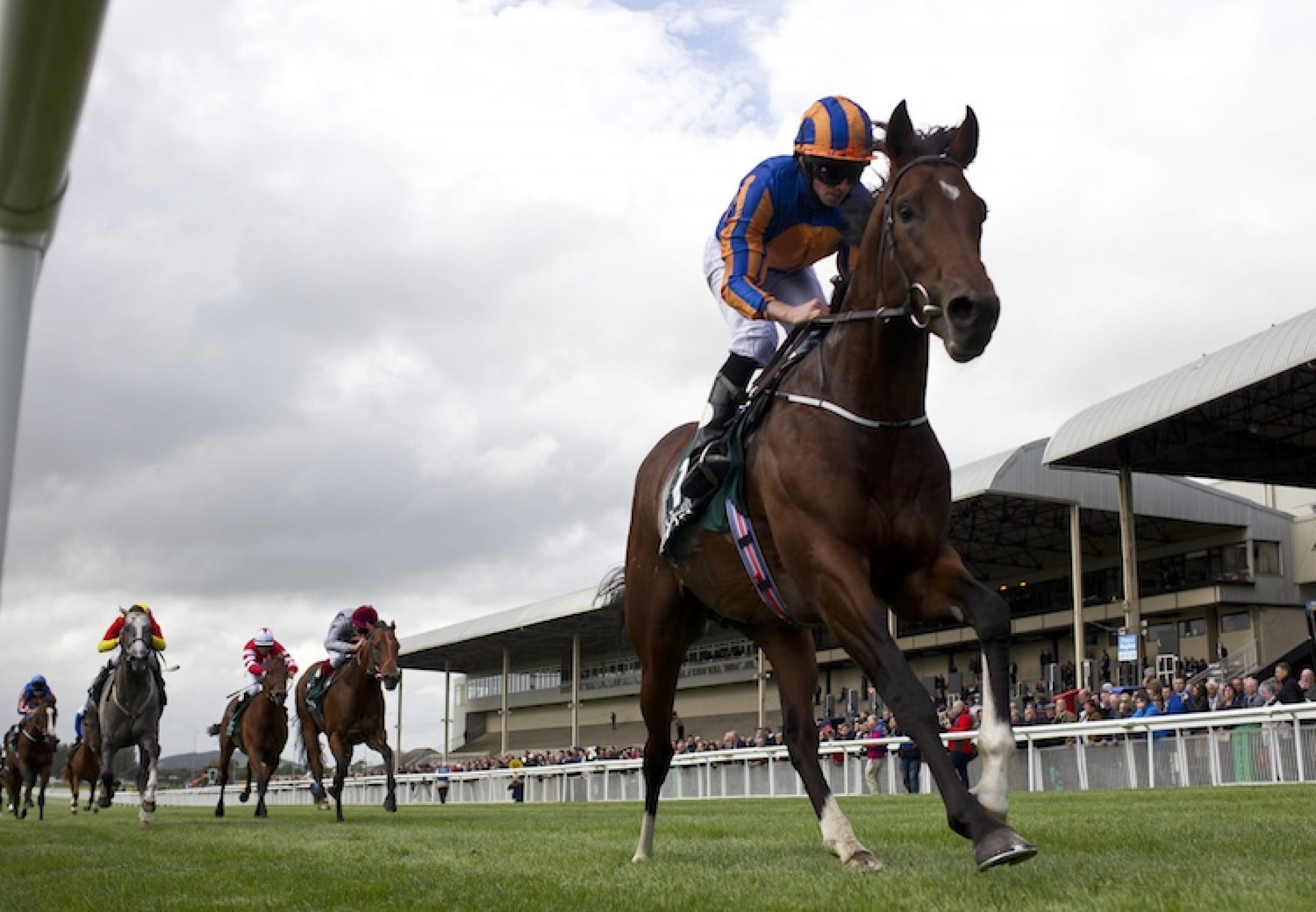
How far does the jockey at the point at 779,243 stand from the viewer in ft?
19.5

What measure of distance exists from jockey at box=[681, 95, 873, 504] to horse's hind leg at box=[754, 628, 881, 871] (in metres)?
0.89

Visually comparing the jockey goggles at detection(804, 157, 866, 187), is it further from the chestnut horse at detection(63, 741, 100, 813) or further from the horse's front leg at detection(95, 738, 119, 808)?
the chestnut horse at detection(63, 741, 100, 813)

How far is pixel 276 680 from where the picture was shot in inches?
667

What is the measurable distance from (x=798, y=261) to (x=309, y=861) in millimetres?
3891

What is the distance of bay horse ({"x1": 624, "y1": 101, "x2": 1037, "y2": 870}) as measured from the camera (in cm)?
478

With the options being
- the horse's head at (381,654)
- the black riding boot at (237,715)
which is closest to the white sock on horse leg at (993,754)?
the horse's head at (381,654)

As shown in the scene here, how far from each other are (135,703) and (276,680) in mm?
1856

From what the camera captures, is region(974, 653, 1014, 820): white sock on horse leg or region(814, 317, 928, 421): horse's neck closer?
region(974, 653, 1014, 820): white sock on horse leg

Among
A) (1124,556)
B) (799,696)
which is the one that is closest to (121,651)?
(799,696)

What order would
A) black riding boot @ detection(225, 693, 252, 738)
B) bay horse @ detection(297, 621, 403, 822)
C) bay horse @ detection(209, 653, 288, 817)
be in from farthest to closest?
1. black riding boot @ detection(225, 693, 252, 738)
2. bay horse @ detection(209, 653, 288, 817)
3. bay horse @ detection(297, 621, 403, 822)

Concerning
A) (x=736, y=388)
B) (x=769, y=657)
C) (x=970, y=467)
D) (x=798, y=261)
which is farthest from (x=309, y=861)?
(x=970, y=467)

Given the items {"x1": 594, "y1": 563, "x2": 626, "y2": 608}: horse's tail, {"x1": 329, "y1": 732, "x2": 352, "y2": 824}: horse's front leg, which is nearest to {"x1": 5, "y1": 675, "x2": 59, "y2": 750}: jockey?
{"x1": 329, "y1": 732, "x2": 352, "y2": 824}: horse's front leg

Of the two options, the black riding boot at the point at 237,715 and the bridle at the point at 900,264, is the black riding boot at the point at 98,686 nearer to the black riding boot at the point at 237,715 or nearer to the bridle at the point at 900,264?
the black riding boot at the point at 237,715

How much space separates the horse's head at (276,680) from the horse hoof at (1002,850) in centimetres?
1402
